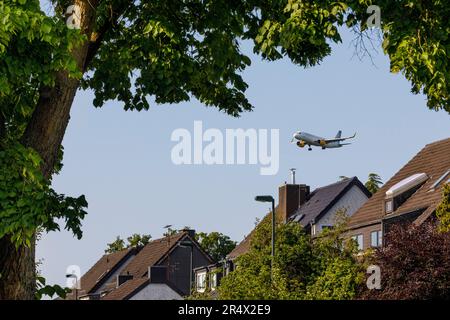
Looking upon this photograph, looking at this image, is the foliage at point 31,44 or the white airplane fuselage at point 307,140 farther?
the white airplane fuselage at point 307,140

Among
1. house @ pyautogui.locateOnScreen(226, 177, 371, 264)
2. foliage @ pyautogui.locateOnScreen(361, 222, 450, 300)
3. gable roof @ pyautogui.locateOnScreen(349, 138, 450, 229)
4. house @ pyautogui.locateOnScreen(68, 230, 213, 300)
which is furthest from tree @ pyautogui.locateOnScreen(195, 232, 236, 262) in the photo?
foliage @ pyautogui.locateOnScreen(361, 222, 450, 300)

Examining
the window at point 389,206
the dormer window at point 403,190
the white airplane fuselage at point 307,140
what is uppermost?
the white airplane fuselage at point 307,140

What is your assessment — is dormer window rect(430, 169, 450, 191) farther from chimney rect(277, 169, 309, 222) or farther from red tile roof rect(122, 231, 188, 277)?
red tile roof rect(122, 231, 188, 277)

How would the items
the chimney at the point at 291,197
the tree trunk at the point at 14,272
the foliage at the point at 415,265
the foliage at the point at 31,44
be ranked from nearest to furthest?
1. the foliage at the point at 31,44
2. the tree trunk at the point at 14,272
3. the foliage at the point at 415,265
4. the chimney at the point at 291,197

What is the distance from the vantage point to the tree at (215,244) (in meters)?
123

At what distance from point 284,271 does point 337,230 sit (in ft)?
11.9

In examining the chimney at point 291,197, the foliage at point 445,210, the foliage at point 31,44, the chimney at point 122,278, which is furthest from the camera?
the chimney at point 122,278

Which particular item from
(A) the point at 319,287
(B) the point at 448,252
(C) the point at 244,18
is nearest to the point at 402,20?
(C) the point at 244,18

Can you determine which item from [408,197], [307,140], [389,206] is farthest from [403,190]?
[307,140]

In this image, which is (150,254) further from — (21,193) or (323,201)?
(21,193)

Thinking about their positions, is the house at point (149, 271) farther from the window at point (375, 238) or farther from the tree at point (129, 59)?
the tree at point (129, 59)

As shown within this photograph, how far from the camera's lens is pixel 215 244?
124250 mm

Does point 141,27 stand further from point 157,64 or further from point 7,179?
point 7,179

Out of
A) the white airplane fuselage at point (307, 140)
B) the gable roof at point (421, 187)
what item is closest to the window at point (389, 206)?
the gable roof at point (421, 187)
